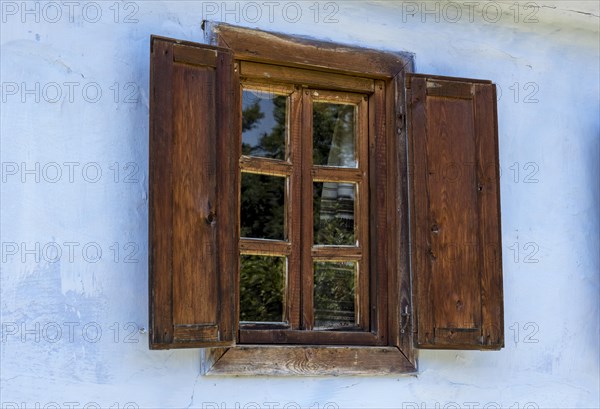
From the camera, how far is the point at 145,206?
159 inches

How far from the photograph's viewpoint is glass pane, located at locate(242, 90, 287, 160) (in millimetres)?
4961

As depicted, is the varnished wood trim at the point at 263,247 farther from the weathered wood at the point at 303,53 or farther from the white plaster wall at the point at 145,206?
the weathered wood at the point at 303,53

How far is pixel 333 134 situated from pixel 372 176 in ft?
1.36

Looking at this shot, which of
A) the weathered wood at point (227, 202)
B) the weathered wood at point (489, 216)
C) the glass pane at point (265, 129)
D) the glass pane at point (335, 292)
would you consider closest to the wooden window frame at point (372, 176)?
the glass pane at point (335, 292)

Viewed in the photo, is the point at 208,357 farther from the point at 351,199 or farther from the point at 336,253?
the point at 351,199

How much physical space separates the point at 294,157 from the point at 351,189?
394mm

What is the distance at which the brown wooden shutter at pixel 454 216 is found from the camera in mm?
4375

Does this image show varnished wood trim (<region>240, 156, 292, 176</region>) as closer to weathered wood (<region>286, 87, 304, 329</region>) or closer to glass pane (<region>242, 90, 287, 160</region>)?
weathered wood (<region>286, 87, 304, 329</region>)

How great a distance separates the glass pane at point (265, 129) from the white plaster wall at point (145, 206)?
0.61 metres

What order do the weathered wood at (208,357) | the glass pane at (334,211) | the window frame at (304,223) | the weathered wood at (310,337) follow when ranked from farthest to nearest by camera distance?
the glass pane at (334,211) < the window frame at (304,223) < the weathered wood at (310,337) < the weathered wood at (208,357)

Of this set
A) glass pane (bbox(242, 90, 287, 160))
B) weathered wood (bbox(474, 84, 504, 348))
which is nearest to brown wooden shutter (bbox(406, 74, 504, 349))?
weathered wood (bbox(474, 84, 504, 348))

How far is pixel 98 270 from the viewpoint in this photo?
12.9ft

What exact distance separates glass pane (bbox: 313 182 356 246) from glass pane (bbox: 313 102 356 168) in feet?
0.38

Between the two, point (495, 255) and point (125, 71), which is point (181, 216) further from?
point (495, 255)
